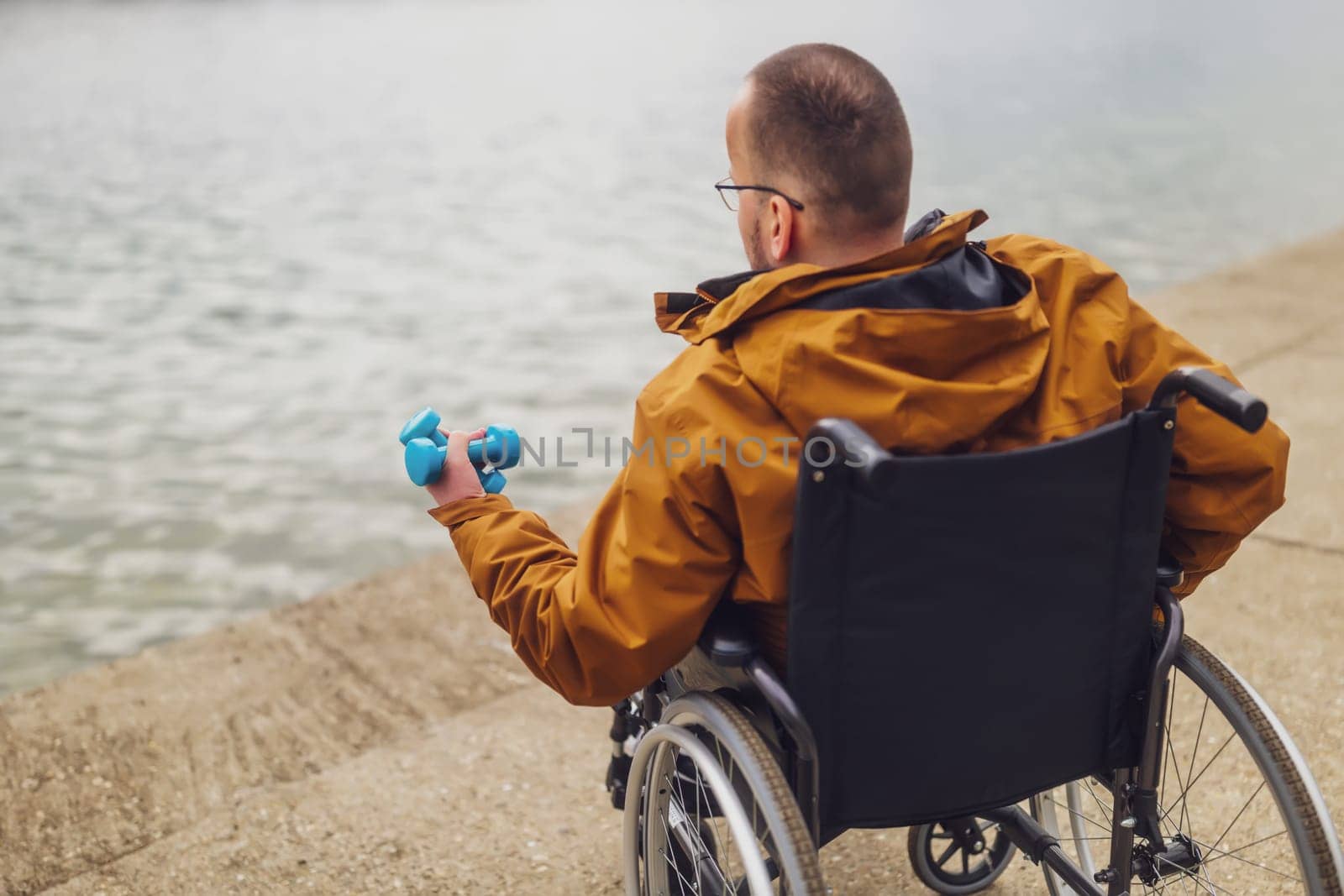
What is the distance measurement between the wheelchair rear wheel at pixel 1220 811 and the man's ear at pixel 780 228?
0.77 metres

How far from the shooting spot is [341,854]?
8.57ft

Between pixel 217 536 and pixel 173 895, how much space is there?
280cm

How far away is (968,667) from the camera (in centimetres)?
166

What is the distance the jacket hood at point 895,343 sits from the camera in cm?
159

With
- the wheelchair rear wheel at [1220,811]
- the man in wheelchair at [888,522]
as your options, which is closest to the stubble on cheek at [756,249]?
the man in wheelchair at [888,522]

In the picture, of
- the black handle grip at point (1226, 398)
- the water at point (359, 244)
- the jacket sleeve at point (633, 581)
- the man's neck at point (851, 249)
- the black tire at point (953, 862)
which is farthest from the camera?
the water at point (359, 244)

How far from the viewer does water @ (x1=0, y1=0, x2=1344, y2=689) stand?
5238 millimetres

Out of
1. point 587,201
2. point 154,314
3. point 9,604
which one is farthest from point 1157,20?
point 9,604

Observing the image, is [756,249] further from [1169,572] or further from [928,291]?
[1169,572]

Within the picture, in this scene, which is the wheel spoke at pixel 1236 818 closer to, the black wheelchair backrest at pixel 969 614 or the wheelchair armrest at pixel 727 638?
the black wheelchair backrest at pixel 969 614

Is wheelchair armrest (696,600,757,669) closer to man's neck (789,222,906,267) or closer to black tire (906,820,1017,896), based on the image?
man's neck (789,222,906,267)

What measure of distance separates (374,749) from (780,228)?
5.93 ft

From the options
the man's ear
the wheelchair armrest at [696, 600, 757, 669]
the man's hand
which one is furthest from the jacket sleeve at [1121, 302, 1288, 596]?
the man's hand

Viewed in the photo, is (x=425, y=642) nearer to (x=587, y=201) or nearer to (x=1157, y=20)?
(x=587, y=201)
